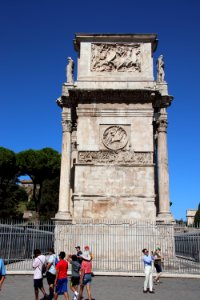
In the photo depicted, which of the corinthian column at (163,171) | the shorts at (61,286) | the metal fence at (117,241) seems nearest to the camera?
the shorts at (61,286)

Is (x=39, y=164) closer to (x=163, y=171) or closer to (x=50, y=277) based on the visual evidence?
(x=163, y=171)

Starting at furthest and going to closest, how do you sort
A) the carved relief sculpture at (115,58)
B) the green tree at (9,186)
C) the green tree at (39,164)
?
the green tree at (39,164)
the green tree at (9,186)
the carved relief sculpture at (115,58)

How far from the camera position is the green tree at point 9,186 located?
40000 millimetres

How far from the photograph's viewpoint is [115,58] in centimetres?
1684

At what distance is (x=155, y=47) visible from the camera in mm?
17438

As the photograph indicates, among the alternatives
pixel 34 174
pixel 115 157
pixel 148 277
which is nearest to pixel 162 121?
pixel 115 157

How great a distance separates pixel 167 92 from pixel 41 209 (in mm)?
30074

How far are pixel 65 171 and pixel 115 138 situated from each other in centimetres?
280

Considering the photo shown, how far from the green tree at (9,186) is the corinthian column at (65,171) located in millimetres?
26125

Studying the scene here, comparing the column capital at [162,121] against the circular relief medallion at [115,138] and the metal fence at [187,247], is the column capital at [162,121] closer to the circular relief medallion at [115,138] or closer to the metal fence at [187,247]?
the circular relief medallion at [115,138]

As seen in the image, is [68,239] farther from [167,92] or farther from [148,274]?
[167,92]

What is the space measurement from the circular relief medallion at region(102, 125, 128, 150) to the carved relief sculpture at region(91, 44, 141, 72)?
10.6 feet

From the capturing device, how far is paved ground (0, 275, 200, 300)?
8.63m

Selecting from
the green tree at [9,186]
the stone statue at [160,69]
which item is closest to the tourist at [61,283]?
the stone statue at [160,69]
